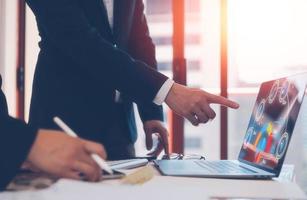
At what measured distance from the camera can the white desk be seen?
553 mm

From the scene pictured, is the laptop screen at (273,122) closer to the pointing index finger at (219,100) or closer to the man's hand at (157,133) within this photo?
the pointing index finger at (219,100)

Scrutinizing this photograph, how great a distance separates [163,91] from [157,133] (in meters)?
0.41

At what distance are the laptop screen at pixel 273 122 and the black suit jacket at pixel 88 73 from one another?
0.82ft

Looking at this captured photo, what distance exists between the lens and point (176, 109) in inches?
38.3

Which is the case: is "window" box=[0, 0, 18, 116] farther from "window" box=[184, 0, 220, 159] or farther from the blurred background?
"window" box=[184, 0, 220, 159]

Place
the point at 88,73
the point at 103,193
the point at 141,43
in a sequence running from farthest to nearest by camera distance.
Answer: the point at 141,43 < the point at 88,73 < the point at 103,193

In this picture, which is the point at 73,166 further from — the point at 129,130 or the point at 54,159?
the point at 129,130

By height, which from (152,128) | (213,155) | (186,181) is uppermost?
(186,181)

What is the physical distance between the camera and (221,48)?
281 cm

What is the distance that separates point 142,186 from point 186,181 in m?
0.14

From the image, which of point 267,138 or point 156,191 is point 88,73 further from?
point 156,191

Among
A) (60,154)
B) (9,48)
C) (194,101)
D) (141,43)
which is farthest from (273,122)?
Result: (9,48)

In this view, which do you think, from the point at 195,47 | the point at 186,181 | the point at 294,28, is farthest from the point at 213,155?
the point at 186,181

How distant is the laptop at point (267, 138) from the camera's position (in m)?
0.77
